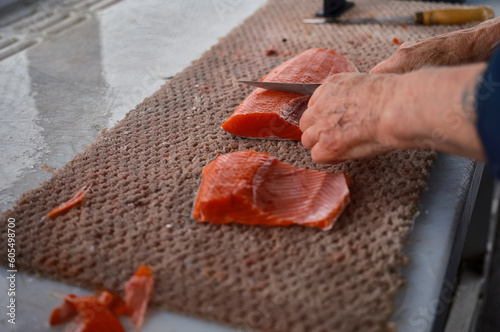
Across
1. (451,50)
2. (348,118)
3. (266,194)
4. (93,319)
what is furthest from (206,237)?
(451,50)

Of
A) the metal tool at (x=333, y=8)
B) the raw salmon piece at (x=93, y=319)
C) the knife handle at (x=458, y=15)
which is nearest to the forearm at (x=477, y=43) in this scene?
the knife handle at (x=458, y=15)

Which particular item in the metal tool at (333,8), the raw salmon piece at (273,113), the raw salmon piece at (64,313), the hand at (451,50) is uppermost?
the hand at (451,50)

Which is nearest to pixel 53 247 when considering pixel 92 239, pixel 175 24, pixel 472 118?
pixel 92 239

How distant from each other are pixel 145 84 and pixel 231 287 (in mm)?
1074

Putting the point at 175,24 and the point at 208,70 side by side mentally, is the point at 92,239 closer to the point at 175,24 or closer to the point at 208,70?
the point at 208,70

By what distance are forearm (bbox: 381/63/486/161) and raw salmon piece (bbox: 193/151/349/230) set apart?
243mm

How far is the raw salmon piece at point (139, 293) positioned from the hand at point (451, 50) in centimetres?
83

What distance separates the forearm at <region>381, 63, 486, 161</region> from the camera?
73 cm

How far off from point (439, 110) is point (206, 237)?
52 cm

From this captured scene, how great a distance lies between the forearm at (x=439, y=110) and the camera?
28.8 inches

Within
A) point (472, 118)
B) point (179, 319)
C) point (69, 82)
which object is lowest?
point (179, 319)

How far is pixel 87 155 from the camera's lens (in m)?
1.28

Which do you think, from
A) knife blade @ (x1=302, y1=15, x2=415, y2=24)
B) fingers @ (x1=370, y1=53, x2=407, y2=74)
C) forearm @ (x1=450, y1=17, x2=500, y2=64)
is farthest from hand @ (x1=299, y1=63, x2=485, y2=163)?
knife blade @ (x1=302, y1=15, x2=415, y2=24)

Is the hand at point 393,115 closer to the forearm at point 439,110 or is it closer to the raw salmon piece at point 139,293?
the forearm at point 439,110
